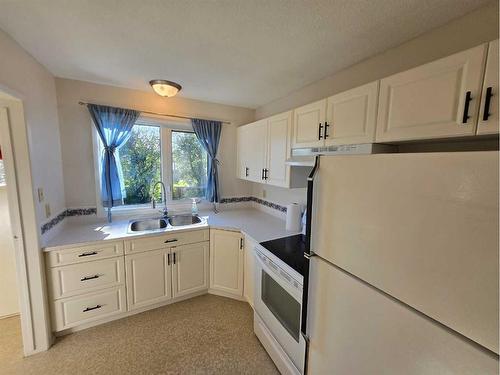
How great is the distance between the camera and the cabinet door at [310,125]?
1686 mm

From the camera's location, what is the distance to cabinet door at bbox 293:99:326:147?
1686mm

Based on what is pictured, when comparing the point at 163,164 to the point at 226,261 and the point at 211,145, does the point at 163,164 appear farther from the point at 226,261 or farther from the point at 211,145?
the point at 226,261

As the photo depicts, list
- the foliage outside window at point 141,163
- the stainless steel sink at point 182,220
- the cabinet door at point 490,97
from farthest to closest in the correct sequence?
the stainless steel sink at point 182,220
the foliage outside window at point 141,163
the cabinet door at point 490,97

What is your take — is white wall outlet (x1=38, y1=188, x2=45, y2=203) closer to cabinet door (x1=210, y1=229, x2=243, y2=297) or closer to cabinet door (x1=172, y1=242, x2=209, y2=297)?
cabinet door (x1=172, y1=242, x2=209, y2=297)

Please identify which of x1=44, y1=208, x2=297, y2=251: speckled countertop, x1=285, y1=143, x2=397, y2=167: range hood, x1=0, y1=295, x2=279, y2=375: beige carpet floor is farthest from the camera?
x1=44, y1=208, x2=297, y2=251: speckled countertop

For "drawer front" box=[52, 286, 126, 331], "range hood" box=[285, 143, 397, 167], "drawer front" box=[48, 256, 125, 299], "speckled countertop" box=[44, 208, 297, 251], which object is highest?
"range hood" box=[285, 143, 397, 167]

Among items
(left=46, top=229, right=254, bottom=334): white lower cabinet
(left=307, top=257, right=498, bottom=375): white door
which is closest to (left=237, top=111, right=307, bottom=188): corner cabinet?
(left=46, top=229, right=254, bottom=334): white lower cabinet

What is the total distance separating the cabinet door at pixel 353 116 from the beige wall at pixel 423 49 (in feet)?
1.11

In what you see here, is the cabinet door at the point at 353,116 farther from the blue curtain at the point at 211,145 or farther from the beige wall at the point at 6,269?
the beige wall at the point at 6,269

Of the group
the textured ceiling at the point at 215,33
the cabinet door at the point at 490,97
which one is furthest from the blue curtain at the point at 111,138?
the cabinet door at the point at 490,97

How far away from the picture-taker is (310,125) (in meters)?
1.79

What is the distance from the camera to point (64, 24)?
4.22 ft

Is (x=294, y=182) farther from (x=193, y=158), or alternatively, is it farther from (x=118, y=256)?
(x=118, y=256)

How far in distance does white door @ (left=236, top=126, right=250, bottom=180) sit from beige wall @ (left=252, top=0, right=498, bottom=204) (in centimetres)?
85
